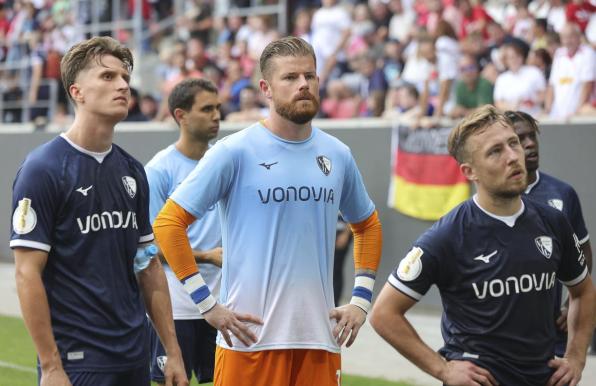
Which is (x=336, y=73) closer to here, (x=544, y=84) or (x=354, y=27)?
(x=354, y=27)

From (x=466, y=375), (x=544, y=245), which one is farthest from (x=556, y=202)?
(x=466, y=375)

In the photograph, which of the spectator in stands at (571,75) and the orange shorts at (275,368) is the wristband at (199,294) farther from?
the spectator in stands at (571,75)

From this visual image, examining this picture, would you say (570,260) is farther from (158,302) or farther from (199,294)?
(158,302)

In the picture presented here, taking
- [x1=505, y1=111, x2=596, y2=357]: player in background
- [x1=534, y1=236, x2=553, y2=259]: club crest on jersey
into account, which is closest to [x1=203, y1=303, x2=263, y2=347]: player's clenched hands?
[x1=534, y1=236, x2=553, y2=259]: club crest on jersey

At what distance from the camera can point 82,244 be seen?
4.35 metres

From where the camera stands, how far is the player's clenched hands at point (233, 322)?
15.6ft

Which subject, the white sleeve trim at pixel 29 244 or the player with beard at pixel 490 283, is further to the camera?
the player with beard at pixel 490 283

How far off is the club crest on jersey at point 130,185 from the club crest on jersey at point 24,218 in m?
0.48

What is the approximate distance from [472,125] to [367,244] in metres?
1.02

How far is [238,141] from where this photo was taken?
490 centimetres

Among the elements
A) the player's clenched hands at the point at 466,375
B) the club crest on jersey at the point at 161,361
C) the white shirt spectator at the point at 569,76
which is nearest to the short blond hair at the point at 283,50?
the player's clenched hands at the point at 466,375

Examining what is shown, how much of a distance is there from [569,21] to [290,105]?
9.52 meters

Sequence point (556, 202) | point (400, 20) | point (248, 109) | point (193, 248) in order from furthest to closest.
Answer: point (400, 20) → point (248, 109) → point (193, 248) → point (556, 202)

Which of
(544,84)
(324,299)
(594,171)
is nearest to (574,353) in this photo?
Answer: (324,299)
